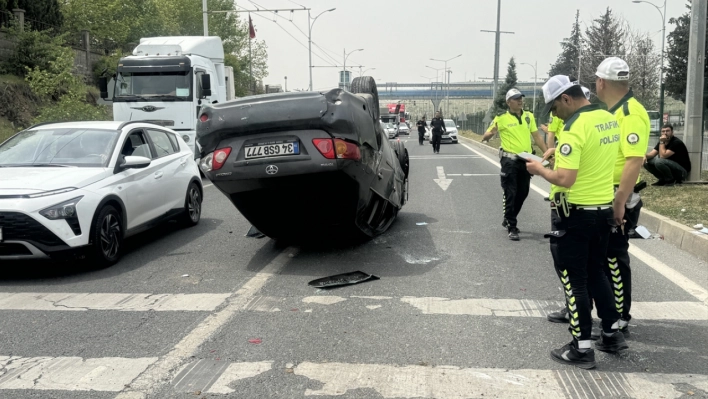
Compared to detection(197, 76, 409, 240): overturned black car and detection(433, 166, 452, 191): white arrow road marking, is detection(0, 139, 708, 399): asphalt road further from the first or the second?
detection(433, 166, 452, 191): white arrow road marking

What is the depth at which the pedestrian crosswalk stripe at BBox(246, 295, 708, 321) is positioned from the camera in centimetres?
524

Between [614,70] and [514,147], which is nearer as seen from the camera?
[614,70]

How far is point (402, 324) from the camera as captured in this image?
197 inches

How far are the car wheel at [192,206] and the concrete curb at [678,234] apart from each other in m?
6.29

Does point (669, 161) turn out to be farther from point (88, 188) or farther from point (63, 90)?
point (63, 90)

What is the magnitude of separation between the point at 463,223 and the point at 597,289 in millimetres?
5291

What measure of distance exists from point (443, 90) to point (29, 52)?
313 ft

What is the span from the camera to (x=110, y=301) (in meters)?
5.75

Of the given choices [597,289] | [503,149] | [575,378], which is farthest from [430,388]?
[503,149]

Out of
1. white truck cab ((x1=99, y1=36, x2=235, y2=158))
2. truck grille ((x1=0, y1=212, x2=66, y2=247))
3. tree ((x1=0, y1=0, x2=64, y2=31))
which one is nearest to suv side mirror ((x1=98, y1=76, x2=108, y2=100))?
white truck cab ((x1=99, y1=36, x2=235, y2=158))

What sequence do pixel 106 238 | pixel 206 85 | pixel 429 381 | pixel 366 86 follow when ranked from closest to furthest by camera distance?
pixel 429 381 < pixel 106 238 < pixel 366 86 < pixel 206 85

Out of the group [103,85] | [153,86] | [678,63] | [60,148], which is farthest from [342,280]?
[678,63]

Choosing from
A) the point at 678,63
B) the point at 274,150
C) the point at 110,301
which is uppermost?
the point at 678,63

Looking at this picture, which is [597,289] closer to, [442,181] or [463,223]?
[463,223]
